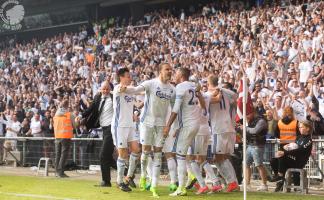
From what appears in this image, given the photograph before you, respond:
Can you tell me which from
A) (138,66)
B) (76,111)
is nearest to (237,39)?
(138,66)

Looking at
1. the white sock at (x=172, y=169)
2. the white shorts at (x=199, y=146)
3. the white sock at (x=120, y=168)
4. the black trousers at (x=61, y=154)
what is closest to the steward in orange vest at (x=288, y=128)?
the white shorts at (x=199, y=146)

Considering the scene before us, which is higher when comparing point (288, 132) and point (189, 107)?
point (189, 107)

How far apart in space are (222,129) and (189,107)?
98 cm

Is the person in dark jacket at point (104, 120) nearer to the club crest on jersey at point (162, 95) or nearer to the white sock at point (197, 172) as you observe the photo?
the club crest on jersey at point (162, 95)

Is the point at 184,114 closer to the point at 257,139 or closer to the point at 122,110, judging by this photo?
the point at 122,110

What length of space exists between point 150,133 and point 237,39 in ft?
46.8

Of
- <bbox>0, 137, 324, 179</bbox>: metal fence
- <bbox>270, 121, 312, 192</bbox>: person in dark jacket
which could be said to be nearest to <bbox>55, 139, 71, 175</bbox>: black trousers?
<bbox>0, 137, 324, 179</bbox>: metal fence

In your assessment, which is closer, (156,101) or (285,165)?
(156,101)

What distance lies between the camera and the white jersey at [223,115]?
44.2ft

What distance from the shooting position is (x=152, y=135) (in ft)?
42.3

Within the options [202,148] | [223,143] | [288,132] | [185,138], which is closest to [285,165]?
[288,132]

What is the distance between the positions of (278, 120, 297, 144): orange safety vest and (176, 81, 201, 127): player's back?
8.28 ft

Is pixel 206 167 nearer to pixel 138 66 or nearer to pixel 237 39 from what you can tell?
pixel 237 39

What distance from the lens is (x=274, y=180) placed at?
46.1ft
